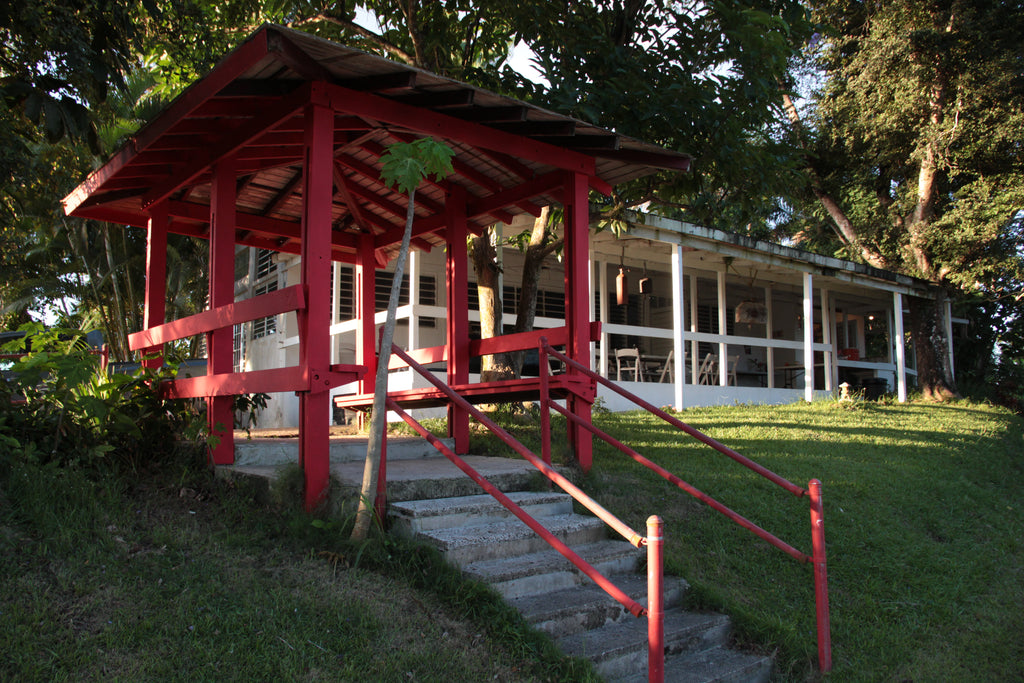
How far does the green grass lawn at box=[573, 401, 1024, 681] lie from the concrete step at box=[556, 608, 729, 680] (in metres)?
0.19

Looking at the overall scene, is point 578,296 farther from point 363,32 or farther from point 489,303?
point 363,32

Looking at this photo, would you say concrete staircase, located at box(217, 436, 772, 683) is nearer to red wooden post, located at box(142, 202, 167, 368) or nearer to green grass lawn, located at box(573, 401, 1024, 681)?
green grass lawn, located at box(573, 401, 1024, 681)

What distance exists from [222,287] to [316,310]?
1579 mm

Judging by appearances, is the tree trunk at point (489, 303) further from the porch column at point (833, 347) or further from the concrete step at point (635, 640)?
the porch column at point (833, 347)

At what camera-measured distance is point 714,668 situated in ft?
14.4

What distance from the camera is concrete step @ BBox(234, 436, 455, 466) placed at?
609 cm

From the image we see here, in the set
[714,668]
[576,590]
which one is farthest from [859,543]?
[576,590]

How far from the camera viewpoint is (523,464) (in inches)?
265

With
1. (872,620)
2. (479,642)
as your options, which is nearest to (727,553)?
(872,620)

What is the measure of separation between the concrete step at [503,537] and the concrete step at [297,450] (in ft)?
4.84

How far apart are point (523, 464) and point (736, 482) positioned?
2396 millimetres

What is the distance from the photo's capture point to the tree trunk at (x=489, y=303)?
9.84 m

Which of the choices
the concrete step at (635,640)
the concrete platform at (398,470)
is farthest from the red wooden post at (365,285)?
the concrete step at (635,640)

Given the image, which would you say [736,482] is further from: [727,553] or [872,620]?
[872,620]
